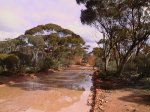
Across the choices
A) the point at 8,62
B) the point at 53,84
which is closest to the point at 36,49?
the point at 8,62

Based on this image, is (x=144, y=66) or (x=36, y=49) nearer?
(x=144, y=66)

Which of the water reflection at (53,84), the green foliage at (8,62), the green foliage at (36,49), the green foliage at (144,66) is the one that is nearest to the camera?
the water reflection at (53,84)

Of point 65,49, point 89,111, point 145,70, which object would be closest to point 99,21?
point 145,70

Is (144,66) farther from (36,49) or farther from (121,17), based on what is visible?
(36,49)

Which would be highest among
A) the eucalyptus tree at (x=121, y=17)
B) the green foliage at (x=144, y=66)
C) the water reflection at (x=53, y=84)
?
the eucalyptus tree at (x=121, y=17)

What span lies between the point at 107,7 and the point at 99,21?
3.15 metres

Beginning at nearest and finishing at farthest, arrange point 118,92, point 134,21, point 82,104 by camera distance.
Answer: point 82,104 → point 118,92 → point 134,21

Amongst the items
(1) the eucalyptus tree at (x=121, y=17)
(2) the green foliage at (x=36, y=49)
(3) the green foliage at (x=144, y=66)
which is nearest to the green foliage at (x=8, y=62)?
(2) the green foliage at (x=36, y=49)

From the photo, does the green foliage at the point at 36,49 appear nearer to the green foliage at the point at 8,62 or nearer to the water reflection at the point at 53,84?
the green foliage at the point at 8,62

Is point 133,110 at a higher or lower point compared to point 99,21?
lower

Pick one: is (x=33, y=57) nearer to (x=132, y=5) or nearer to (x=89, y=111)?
(x=132, y=5)

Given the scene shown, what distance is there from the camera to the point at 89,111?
14914mm

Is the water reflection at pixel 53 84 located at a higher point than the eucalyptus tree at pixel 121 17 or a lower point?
lower

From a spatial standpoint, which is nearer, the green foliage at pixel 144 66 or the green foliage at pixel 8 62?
the green foliage at pixel 144 66
